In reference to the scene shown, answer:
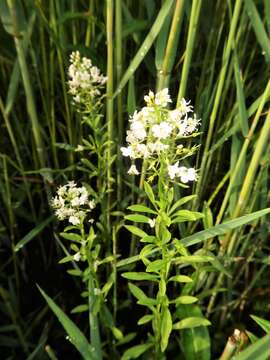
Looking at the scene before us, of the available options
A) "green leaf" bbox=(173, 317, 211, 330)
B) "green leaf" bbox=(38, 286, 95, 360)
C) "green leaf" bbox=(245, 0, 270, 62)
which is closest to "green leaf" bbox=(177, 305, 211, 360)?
"green leaf" bbox=(173, 317, 211, 330)

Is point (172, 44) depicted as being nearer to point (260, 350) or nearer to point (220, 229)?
point (220, 229)

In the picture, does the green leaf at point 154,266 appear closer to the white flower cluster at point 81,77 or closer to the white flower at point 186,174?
the white flower at point 186,174

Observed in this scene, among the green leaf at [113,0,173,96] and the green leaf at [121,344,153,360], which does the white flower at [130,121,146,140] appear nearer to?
the green leaf at [113,0,173,96]

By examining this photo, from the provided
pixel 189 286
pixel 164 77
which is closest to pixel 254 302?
pixel 189 286

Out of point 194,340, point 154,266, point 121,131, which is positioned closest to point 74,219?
point 154,266

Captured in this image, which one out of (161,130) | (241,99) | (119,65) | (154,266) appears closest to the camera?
(161,130)

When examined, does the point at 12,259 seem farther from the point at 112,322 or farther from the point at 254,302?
the point at 254,302
